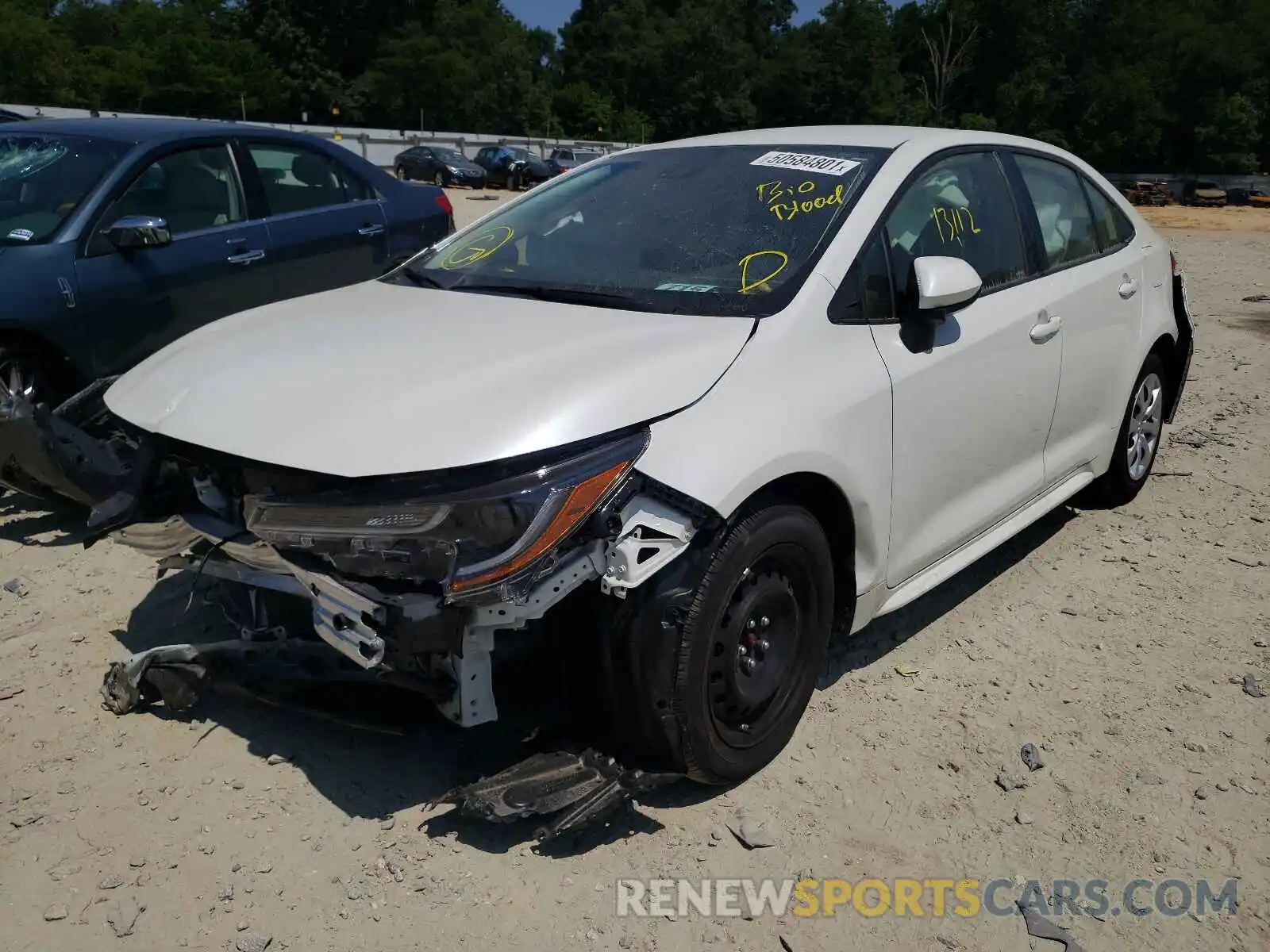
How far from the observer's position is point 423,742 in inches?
130

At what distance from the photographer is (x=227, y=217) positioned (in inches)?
231

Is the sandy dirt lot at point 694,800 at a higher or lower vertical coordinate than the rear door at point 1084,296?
lower

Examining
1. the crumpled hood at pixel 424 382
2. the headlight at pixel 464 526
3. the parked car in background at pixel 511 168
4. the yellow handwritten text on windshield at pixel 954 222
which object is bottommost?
the parked car in background at pixel 511 168

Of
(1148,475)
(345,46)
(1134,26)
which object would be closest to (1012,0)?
(1134,26)

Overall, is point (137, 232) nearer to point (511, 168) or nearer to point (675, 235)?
point (675, 235)

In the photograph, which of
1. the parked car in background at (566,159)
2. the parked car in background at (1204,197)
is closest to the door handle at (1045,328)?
the parked car in background at (566,159)

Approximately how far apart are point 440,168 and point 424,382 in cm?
3362

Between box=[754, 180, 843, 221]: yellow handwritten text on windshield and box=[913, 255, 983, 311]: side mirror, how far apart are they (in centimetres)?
35

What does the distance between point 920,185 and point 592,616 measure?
1904 mm

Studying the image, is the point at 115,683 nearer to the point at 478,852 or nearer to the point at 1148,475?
the point at 478,852

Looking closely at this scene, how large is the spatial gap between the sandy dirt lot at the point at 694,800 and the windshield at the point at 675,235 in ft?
4.58

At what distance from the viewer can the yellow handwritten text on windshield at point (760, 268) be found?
318 cm

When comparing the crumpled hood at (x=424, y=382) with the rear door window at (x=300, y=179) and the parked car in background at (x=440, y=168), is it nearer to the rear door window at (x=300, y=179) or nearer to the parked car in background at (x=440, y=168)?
the rear door window at (x=300, y=179)

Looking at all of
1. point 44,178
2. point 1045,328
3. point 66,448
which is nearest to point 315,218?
point 44,178
